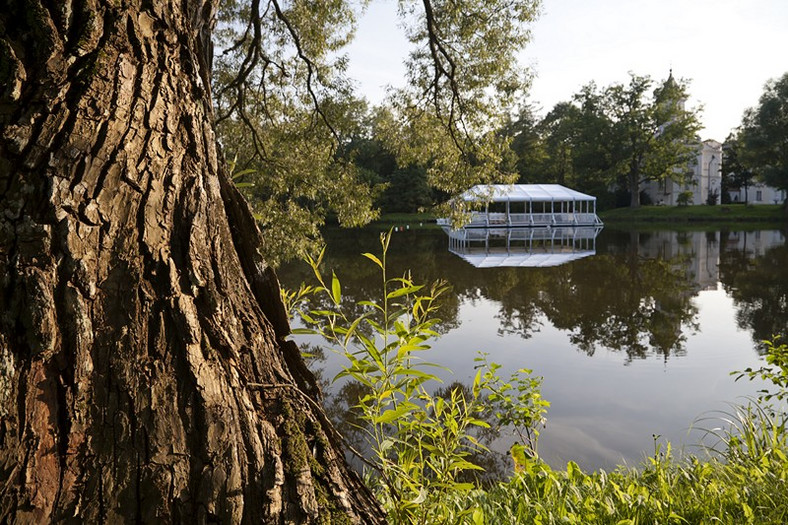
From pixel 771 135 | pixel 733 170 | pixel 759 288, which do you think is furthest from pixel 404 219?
pixel 733 170

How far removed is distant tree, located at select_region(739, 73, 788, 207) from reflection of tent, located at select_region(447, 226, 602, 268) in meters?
22.5

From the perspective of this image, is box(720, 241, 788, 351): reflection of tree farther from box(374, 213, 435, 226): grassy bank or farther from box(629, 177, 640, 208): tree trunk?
box(629, 177, 640, 208): tree trunk

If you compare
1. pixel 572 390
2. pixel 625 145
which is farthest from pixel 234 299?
pixel 625 145

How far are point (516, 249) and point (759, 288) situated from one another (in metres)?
11.6

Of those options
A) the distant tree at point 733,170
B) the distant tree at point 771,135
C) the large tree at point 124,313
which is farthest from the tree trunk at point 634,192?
the large tree at point 124,313

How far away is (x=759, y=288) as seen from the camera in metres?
13.0

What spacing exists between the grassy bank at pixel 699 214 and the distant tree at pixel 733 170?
875 cm

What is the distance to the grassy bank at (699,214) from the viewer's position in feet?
136

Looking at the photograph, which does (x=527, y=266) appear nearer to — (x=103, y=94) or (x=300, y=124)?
(x=300, y=124)

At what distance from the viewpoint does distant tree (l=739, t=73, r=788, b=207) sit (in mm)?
41312

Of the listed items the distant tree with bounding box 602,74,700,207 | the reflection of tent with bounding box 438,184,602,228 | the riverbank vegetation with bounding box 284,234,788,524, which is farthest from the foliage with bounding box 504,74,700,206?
the riverbank vegetation with bounding box 284,234,788,524

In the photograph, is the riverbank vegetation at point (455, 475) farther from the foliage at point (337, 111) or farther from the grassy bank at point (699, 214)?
the grassy bank at point (699, 214)

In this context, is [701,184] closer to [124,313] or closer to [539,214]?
[539,214]

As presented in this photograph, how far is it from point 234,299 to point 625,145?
5187cm
